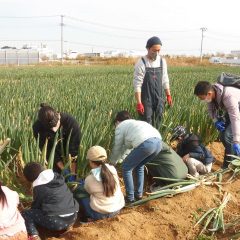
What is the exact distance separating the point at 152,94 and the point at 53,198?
2.56 m

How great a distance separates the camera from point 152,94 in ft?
16.5

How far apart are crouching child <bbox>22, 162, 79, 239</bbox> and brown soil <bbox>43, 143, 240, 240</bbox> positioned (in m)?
0.14

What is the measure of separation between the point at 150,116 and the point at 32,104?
1619 mm

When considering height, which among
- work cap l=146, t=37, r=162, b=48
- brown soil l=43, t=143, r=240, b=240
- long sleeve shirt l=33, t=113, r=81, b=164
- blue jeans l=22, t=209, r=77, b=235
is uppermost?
work cap l=146, t=37, r=162, b=48

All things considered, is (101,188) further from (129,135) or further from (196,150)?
(196,150)

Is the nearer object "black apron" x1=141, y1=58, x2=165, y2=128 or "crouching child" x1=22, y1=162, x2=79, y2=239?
"crouching child" x1=22, y1=162, x2=79, y2=239

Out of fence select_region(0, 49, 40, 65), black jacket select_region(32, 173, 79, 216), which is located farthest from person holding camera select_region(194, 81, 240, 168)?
fence select_region(0, 49, 40, 65)

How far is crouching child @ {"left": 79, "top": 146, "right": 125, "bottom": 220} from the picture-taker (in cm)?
304

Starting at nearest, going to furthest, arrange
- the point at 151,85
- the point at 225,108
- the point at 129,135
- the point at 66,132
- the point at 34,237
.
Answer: the point at 34,237, the point at 129,135, the point at 66,132, the point at 225,108, the point at 151,85

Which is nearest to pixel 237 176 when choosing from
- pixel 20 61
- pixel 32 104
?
pixel 32 104

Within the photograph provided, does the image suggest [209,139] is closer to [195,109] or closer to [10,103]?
[195,109]

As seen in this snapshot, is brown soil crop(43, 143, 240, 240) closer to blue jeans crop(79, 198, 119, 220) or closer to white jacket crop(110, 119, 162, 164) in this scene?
blue jeans crop(79, 198, 119, 220)

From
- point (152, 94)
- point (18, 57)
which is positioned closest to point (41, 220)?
point (152, 94)

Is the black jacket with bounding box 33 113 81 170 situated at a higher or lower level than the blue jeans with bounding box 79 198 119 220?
higher
